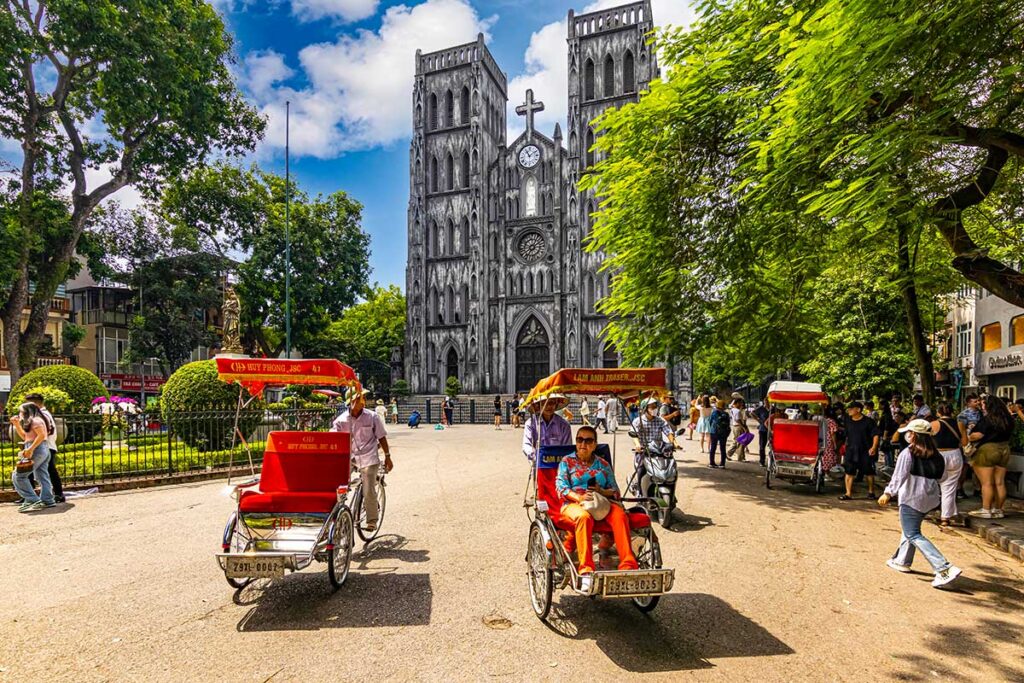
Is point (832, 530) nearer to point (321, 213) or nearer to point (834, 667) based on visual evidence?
point (834, 667)

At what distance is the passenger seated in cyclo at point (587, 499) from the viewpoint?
4.90m

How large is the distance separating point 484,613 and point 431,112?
52799 millimetres

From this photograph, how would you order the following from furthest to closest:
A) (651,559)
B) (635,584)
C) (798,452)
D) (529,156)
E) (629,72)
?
(529,156)
(629,72)
(798,452)
(651,559)
(635,584)

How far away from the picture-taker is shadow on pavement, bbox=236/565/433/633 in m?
5.14

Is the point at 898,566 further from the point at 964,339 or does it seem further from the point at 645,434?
the point at 964,339

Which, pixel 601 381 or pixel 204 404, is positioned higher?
pixel 601 381

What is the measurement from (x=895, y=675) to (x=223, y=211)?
4014cm

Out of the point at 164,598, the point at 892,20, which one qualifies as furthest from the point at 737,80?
the point at 164,598

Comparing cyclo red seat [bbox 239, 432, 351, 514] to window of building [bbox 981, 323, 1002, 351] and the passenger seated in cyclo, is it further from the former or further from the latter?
window of building [bbox 981, 323, 1002, 351]

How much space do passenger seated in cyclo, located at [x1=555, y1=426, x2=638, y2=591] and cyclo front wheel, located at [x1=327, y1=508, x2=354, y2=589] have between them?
2.25m

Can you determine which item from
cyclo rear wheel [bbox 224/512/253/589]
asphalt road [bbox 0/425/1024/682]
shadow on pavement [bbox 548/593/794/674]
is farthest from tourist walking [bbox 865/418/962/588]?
cyclo rear wheel [bbox 224/512/253/589]

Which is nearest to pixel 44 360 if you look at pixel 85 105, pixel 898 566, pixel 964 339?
pixel 85 105

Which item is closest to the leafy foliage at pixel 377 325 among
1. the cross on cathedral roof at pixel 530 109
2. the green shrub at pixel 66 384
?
Answer: the cross on cathedral roof at pixel 530 109

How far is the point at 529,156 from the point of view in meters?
49.8
